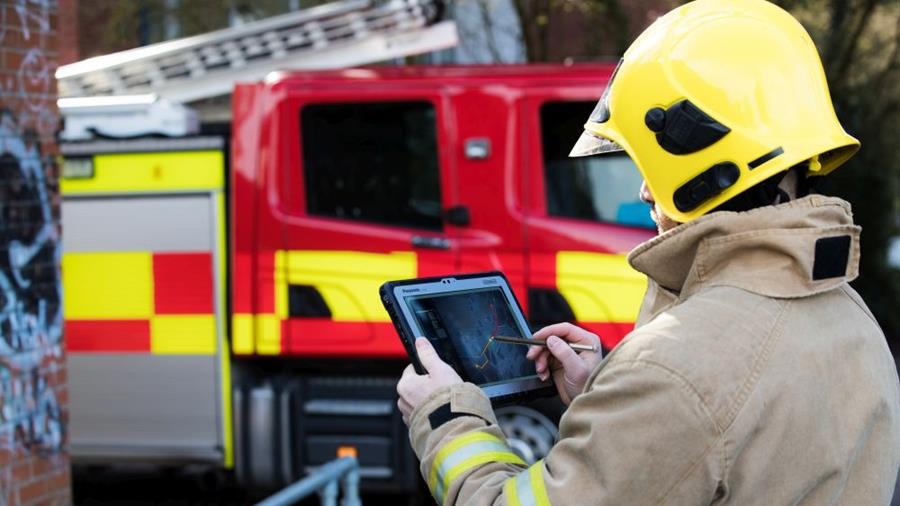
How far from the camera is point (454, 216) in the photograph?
5543mm

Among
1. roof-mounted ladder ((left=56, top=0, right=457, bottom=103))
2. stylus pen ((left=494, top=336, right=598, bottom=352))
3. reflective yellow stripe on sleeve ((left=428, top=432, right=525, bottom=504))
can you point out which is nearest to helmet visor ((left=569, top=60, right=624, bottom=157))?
stylus pen ((left=494, top=336, right=598, bottom=352))

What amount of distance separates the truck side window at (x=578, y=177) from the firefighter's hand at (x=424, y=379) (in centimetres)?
384

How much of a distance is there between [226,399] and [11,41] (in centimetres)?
270

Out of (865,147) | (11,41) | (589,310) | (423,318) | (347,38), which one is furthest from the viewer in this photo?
(865,147)

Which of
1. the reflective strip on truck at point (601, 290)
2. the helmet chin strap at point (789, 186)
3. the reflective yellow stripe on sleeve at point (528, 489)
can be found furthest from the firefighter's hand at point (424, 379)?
the reflective strip on truck at point (601, 290)

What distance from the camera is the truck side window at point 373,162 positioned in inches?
223

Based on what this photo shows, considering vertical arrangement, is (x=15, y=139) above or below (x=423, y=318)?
above

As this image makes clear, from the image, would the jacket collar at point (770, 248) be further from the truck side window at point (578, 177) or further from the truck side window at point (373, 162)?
the truck side window at point (373, 162)

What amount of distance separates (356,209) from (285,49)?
187 centimetres

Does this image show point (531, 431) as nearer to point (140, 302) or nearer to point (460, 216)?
point (460, 216)

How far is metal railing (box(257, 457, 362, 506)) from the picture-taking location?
3181 mm

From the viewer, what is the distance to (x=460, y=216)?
554cm

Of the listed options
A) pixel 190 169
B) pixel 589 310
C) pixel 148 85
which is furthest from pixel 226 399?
pixel 148 85

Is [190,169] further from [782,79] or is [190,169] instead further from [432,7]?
[782,79]
